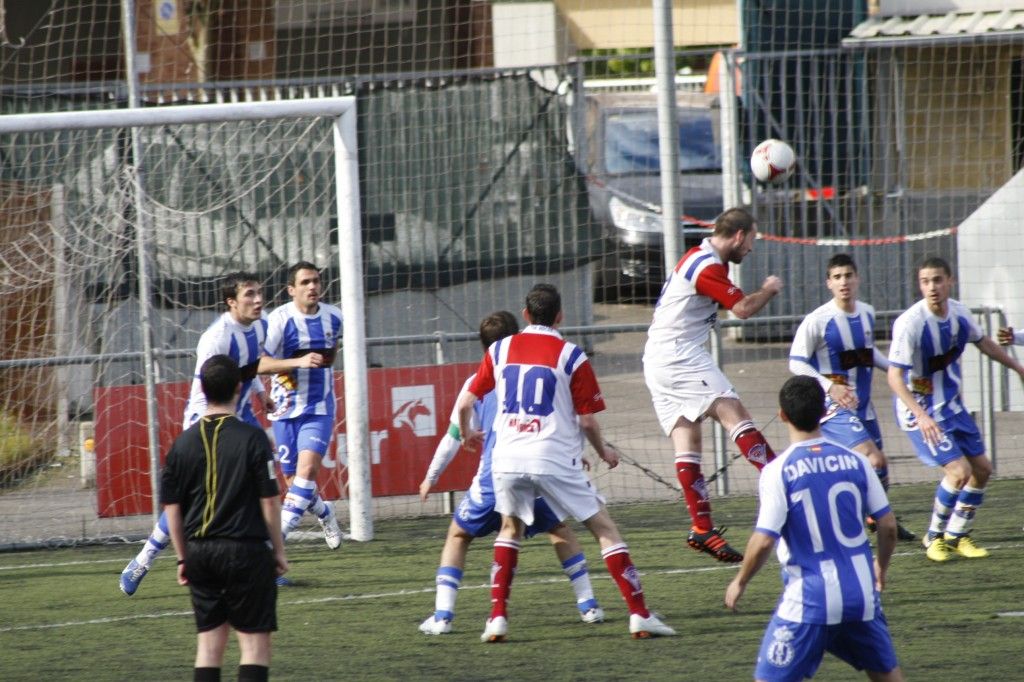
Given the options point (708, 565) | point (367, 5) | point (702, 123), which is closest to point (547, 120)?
point (702, 123)

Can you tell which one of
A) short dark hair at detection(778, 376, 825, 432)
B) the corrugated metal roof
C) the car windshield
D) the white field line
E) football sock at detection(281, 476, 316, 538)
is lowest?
the white field line

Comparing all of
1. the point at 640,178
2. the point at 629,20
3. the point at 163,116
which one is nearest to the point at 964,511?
the point at 163,116

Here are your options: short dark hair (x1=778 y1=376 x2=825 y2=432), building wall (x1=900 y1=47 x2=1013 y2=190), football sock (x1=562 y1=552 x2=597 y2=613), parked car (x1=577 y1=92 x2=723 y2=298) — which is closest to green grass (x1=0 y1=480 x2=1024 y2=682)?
football sock (x1=562 y1=552 x2=597 y2=613)

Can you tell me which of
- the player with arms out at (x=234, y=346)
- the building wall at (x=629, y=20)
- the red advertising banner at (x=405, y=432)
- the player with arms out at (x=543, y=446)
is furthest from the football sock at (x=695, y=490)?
the building wall at (x=629, y=20)

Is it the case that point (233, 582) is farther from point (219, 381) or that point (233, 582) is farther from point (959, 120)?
point (959, 120)

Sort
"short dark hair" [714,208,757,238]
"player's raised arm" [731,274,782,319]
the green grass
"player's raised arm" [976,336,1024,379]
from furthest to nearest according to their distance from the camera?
"player's raised arm" [976,336,1024,379], "short dark hair" [714,208,757,238], "player's raised arm" [731,274,782,319], the green grass

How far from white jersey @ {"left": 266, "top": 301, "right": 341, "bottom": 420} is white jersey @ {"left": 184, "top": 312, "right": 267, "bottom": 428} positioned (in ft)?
1.01

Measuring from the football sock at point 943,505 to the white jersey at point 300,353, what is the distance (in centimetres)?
396

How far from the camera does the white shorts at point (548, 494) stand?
7.01 m

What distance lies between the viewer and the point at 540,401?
22.9 feet

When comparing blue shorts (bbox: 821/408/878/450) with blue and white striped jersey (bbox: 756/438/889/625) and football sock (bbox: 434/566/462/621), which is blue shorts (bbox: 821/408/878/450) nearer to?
football sock (bbox: 434/566/462/621)

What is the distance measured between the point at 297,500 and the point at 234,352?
1153mm

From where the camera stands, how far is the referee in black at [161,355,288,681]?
5.57m

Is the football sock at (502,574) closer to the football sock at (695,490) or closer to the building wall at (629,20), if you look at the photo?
the football sock at (695,490)
